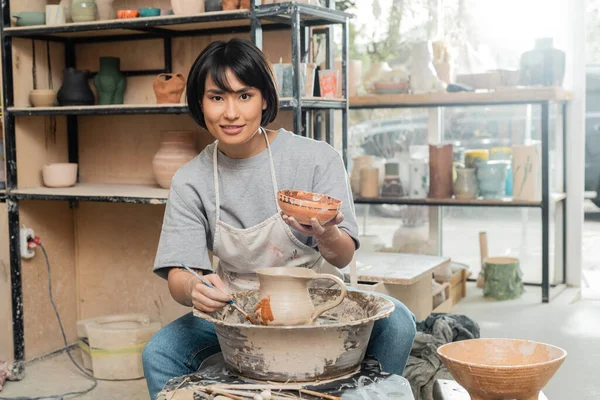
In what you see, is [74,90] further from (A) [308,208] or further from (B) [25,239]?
(A) [308,208]

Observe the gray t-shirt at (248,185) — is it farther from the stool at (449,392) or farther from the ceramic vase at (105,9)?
the ceramic vase at (105,9)

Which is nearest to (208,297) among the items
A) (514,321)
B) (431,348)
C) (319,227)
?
(319,227)

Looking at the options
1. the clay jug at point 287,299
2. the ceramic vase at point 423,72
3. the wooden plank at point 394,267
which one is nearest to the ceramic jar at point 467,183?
the ceramic vase at point 423,72

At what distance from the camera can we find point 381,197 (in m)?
4.76

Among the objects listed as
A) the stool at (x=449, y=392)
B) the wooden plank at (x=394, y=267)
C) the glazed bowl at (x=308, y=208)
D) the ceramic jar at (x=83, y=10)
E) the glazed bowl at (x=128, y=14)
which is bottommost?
the stool at (x=449, y=392)

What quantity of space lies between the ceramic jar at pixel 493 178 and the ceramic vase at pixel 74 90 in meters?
2.21

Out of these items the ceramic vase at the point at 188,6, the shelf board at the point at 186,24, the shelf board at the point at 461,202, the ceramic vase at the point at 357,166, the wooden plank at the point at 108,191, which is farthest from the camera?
the ceramic vase at the point at 357,166

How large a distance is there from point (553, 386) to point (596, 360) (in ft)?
1.42

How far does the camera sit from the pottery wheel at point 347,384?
5.33ft

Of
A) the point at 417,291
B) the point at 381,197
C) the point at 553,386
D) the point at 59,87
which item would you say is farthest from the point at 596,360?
the point at 59,87

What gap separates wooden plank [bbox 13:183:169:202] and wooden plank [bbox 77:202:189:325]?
213mm

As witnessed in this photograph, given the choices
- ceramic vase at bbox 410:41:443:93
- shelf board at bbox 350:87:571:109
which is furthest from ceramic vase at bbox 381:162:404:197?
ceramic vase at bbox 410:41:443:93

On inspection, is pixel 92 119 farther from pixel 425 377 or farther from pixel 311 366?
pixel 311 366

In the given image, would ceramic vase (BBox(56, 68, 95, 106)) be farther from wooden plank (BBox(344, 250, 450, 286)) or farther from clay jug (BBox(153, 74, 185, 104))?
wooden plank (BBox(344, 250, 450, 286))
